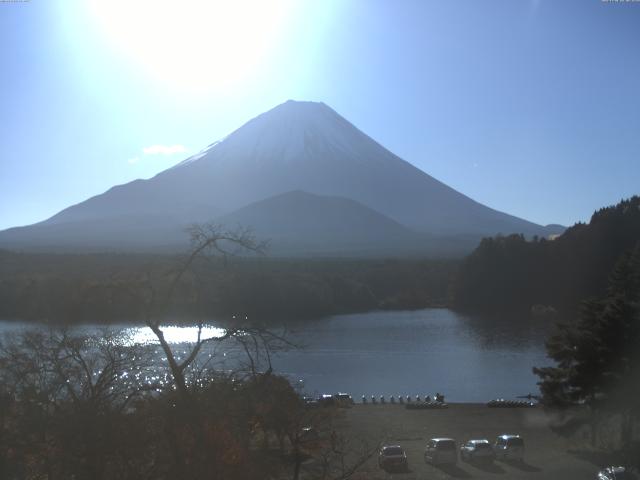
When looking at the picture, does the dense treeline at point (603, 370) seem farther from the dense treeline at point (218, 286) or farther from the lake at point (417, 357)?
the dense treeline at point (218, 286)

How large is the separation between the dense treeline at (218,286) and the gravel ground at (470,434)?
9.52 feet

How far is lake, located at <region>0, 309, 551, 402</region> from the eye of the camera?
19.0 m

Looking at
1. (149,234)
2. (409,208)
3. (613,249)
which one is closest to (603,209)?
(613,249)

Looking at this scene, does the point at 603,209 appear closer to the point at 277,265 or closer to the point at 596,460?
the point at 277,265

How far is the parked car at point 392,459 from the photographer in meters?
9.46

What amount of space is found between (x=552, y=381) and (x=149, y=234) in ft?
178

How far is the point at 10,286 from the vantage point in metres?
15.2

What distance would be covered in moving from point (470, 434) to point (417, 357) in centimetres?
1175

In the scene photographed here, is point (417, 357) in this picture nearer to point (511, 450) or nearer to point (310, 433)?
point (511, 450)

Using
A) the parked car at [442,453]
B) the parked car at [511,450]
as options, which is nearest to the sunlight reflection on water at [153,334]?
the parked car at [442,453]

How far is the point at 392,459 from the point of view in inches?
376

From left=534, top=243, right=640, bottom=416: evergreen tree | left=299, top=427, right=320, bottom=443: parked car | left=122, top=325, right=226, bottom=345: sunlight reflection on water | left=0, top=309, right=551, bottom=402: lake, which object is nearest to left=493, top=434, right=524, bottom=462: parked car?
left=534, top=243, right=640, bottom=416: evergreen tree

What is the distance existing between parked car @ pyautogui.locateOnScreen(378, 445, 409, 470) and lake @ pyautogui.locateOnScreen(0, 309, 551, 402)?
10.3ft

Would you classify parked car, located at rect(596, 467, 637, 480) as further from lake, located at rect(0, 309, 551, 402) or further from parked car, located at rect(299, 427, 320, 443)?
lake, located at rect(0, 309, 551, 402)
